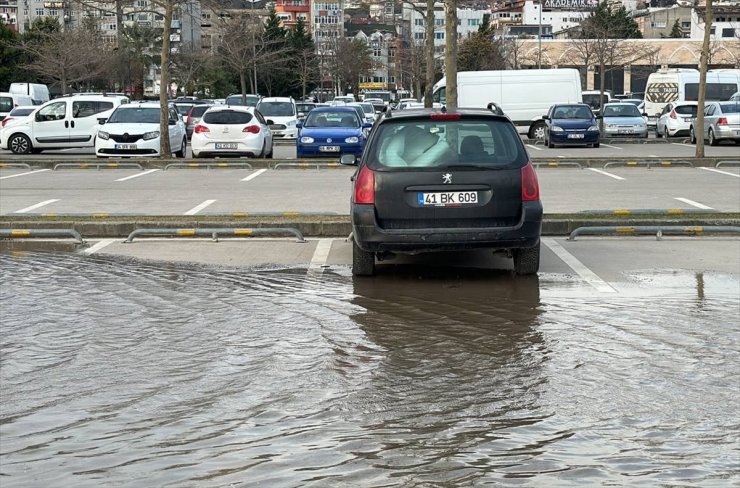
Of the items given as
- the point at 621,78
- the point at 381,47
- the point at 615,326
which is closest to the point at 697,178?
the point at 615,326

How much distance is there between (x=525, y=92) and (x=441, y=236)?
33.9m

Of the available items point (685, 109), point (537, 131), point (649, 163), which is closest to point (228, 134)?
point (649, 163)

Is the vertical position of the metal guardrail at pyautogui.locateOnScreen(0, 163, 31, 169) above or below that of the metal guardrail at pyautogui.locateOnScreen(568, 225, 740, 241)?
above

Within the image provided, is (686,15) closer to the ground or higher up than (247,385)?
higher up

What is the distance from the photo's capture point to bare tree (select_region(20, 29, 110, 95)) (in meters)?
71.8

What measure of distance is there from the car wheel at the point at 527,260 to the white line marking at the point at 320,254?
6.00ft

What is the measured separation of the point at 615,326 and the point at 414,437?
313 centimetres

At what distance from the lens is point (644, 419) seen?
5.90 metres

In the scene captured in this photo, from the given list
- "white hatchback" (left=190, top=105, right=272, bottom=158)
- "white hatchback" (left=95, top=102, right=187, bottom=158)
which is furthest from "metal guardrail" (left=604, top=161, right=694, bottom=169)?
"white hatchback" (left=95, top=102, right=187, bottom=158)

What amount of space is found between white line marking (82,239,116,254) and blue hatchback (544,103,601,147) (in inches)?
994

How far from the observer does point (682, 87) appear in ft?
179

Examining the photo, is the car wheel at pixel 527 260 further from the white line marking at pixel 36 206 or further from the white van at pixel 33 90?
the white van at pixel 33 90

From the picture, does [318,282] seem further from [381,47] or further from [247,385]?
[381,47]

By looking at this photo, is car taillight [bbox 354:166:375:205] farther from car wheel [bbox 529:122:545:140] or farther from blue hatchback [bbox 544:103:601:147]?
car wheel [bbox 529:122:545:140]
